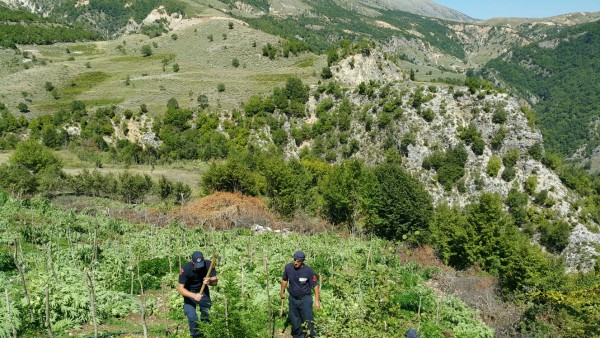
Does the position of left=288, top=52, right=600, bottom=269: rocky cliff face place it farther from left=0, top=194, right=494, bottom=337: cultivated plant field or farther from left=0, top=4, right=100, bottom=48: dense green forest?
left=0, top=4, right=100, bottom=48: dense green forest

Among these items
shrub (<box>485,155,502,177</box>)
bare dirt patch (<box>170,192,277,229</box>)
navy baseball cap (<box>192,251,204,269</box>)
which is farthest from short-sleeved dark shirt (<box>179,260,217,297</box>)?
shrub (<box>485,155,502,177</box>)

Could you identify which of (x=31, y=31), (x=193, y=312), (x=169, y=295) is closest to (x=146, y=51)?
(x=31, y=31)

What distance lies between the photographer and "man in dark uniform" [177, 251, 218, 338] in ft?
25.2

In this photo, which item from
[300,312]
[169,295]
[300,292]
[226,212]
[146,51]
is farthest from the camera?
[146,51]

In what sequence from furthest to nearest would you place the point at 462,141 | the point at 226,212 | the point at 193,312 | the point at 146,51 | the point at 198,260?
the point at 146,51 < the point at 462,141 < the point at 226,212 < the point at 193,312 < the point at 198,260

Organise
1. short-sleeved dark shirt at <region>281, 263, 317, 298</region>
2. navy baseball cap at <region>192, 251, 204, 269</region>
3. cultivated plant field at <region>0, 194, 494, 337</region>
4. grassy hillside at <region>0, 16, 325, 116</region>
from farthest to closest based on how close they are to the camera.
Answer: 1. grassy hillside at <region>0, 16, 325, 116</region>
2. short-sleeved dark shirt at <region>281, 263, 317, 298</region>
3. navy baseball cap at <region>192, 251, 204, 269</region>
4. cultivated plant field at <region>0, 194, 494, 337</region>

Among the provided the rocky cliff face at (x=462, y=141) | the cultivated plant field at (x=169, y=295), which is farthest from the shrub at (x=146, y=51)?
the cultivated plant field at (x=169, y=295)

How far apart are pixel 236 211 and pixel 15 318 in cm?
2525

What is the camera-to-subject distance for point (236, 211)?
33094 mm

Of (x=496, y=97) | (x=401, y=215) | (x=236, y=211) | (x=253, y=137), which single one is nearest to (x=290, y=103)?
(x=253, y=137)

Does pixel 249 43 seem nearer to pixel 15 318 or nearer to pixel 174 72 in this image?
pixel 174 72

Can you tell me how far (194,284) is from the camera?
7.93 meters

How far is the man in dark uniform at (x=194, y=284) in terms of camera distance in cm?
769

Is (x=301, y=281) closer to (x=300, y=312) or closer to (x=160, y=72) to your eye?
(x=300, y=312)
